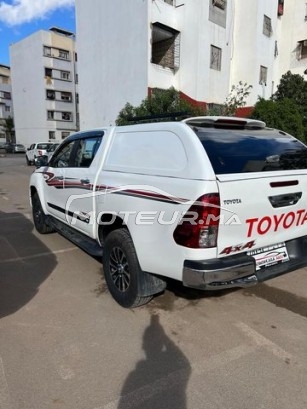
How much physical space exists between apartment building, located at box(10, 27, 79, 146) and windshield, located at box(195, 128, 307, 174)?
134ft

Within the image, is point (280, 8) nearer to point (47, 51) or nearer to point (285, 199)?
point (47, 51)

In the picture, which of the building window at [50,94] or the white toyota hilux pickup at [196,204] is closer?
the white toyota hilux pickup at [196,204]

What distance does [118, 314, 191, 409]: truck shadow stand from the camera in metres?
2.30

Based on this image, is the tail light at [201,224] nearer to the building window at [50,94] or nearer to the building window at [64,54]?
the building window at [50,94]

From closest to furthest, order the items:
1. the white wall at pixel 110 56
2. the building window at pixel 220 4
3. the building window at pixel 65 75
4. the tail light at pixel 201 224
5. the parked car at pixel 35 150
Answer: the tail light at pixel 201 224 < the white wall at pixel 110 56 < the building window at pixel 220 4 < the parked car at pixel 35 150 < the building window at pixel 65 75

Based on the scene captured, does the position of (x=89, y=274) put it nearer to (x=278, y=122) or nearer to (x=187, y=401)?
(x=187, y=401)

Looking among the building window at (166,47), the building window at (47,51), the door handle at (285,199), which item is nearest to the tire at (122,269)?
the door handle at (285,199)

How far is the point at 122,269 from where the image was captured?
3.55 meters

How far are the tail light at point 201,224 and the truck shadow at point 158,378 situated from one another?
3.03ft

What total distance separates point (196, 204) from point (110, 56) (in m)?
21.0

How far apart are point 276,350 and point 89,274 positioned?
8.22ft

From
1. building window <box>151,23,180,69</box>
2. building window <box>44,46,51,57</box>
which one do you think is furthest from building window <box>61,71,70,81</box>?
building window <box>151,23,180,69</box>

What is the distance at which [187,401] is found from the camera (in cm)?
231

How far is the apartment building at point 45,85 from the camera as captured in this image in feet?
133
